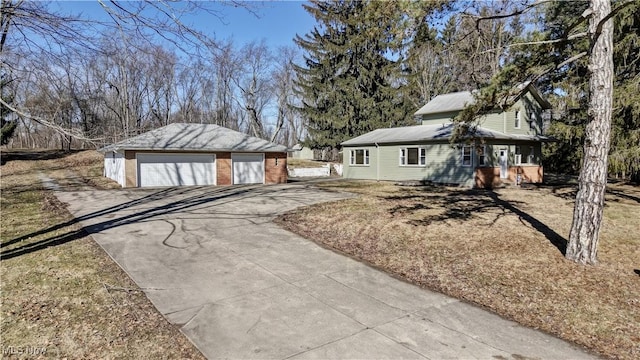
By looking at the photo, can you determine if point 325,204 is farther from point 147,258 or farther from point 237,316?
point 237,316

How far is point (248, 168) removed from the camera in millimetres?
22750

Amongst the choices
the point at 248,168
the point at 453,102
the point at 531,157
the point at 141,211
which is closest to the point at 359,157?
the point at 453,102

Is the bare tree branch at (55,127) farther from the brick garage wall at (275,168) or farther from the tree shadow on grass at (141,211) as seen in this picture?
the brick garage wall at (275,168)

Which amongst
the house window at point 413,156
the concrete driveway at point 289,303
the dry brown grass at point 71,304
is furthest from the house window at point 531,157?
the dry brown grass at point 71,304

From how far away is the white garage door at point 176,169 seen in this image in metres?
19.7

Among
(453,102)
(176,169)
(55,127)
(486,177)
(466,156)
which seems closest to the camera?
(55,127)

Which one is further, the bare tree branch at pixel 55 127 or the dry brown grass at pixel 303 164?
the dry brown grass at pixel 303 164

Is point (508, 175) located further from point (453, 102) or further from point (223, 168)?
point (223, 168)

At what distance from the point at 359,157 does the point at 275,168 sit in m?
6.06

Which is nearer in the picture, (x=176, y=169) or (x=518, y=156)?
(x=176, y=169)

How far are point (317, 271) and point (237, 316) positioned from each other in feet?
7.20

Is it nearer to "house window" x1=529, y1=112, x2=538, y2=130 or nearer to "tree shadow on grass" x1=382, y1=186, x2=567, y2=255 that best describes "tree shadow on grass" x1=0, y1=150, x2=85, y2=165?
"tree shadow on grass" x1=382, y1=186, x2=567, y2=255

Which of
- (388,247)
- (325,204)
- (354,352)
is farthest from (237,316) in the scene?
(325,204)

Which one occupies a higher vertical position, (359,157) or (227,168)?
(359,157)
